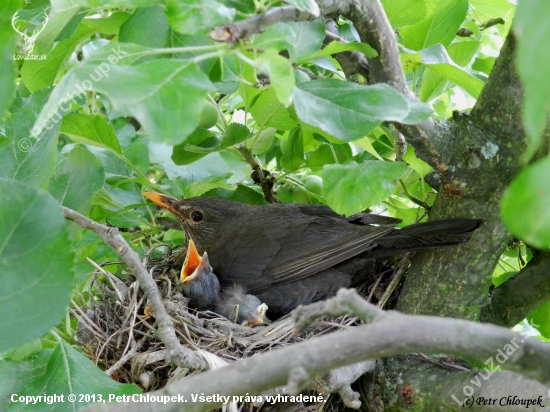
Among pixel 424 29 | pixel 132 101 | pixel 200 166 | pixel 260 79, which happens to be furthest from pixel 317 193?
pixel 132 101

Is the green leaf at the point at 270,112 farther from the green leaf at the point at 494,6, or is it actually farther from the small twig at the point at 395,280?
the green leaf at the point at 494,6

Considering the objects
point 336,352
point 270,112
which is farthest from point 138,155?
point 336,352

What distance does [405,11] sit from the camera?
7.19ft

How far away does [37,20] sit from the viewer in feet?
6.56

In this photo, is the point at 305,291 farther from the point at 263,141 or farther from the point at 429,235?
the point at 429,235

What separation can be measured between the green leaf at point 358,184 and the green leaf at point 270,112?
48 cm

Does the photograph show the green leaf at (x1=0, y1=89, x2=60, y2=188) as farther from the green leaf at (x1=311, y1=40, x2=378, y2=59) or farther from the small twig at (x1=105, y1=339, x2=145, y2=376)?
the green leaf at (x1=311, y1=40, x2=378, y2=59)

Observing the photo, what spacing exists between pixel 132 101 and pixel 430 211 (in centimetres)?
163

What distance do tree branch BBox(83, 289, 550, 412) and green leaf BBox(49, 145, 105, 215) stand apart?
4.50 feet

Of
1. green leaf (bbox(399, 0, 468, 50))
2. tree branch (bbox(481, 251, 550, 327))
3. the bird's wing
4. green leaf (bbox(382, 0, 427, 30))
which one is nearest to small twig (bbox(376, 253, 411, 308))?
the bird's wing

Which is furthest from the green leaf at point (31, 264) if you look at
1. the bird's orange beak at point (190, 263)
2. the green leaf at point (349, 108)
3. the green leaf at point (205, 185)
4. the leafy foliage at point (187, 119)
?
the bird's orange beak at point (190, 263)

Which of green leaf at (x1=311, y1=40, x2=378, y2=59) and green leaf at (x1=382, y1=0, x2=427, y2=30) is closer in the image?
green leaf at (x1=311, y1=40, x2=378, y2=59)

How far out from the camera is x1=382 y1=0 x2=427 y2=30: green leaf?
2.18 metres

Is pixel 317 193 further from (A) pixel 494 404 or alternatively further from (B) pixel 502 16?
(A) pixel 494 404
